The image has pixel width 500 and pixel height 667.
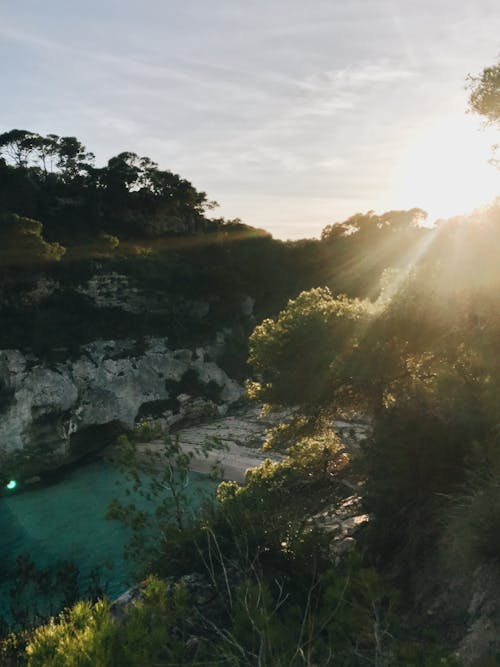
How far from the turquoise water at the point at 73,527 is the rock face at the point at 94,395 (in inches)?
109

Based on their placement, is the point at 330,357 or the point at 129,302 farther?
the point at 129,302

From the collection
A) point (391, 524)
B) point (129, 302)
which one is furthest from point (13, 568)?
point (129, 302)

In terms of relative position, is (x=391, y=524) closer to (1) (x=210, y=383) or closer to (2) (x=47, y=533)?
(2) (x=47, y=533)

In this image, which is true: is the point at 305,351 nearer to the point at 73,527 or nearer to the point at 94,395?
the point at 73,527

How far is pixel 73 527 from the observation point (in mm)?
27703

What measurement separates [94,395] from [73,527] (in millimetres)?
13265

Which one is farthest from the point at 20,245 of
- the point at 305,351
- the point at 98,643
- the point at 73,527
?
the point at 98,643

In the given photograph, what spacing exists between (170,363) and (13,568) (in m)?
23.0

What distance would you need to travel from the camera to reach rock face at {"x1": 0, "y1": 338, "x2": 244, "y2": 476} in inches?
1404

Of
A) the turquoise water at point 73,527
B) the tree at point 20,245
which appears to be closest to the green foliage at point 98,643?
the turquoise water at point 73,527

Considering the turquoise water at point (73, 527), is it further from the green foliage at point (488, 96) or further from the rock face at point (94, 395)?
the green foliage at point (488, 96)

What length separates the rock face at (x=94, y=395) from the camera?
1404 inches

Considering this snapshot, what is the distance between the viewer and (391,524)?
537 inches

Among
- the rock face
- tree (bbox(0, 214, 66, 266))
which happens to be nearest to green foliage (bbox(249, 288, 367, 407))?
the rock face
